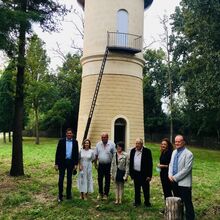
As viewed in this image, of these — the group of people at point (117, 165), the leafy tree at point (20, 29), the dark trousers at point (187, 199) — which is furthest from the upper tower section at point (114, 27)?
the dark trousers at point (187, 199)

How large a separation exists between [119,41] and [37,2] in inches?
246

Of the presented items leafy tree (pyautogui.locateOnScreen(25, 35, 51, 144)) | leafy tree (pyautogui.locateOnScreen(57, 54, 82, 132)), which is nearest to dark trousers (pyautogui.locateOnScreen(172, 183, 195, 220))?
leafy tree (pyautogui.locateOnScreen(25, 35, 51, 144))

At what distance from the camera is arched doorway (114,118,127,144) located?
18.7 meters

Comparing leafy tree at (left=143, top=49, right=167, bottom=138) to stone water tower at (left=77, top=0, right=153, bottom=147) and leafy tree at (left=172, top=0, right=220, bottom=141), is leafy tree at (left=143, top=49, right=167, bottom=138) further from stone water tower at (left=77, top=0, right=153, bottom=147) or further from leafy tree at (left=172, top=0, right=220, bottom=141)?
stone water tower at (left=77, top=0, right=153, bottom=147)

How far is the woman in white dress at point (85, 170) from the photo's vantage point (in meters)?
9.30

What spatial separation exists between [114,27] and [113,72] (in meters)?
2.30

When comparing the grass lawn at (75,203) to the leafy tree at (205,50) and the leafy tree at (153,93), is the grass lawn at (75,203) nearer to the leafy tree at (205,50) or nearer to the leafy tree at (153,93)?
the leafy tree at (205,50)

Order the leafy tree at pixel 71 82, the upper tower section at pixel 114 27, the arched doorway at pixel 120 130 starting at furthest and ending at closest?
1. the leafy tree at pixel 71 82
2. the upper tower section at pixel 114 27
3. the arched doorway at pixel 120 130

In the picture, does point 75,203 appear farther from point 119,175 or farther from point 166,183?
point 166,183

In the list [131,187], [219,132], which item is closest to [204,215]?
[131,187]

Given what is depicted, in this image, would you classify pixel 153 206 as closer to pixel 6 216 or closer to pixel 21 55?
pixel 6 216

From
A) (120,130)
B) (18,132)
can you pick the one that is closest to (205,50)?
(120,130)

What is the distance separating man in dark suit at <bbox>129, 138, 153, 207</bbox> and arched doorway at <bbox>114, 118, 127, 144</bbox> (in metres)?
10.0

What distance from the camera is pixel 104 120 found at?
18359 millimetres
